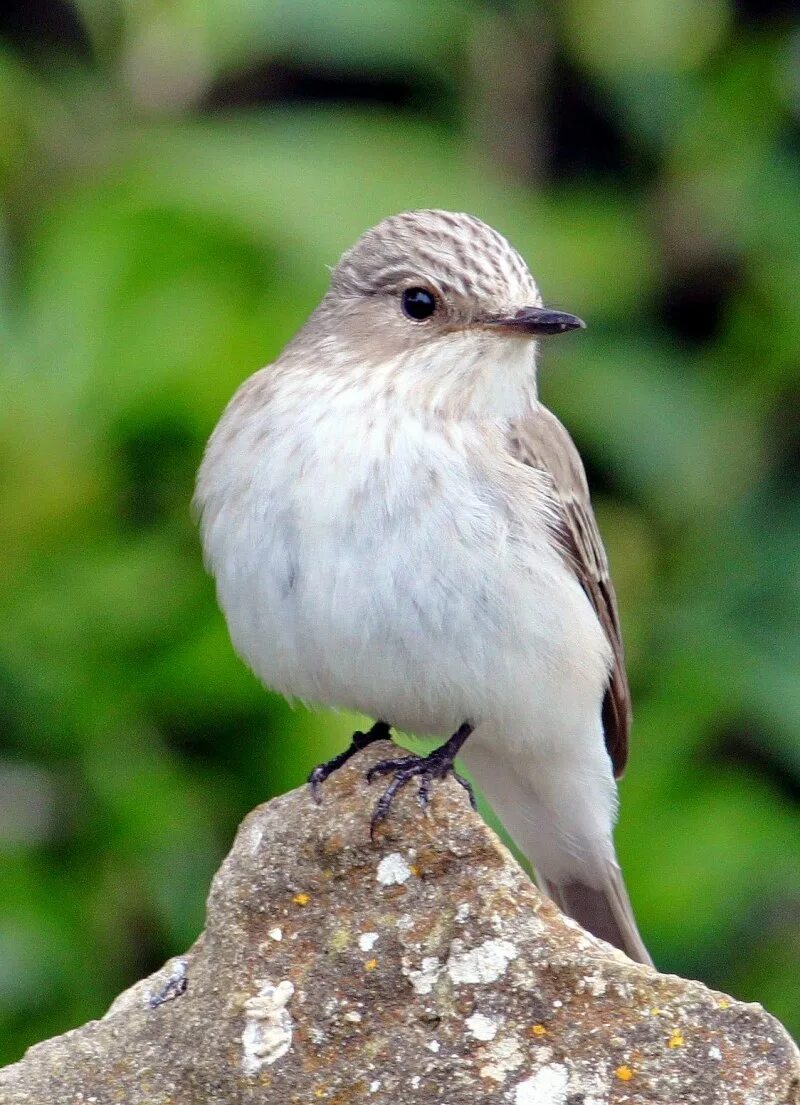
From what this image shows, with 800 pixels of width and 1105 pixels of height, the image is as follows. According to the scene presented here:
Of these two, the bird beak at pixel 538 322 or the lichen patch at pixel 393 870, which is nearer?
the lichen patch at pixel 393 870

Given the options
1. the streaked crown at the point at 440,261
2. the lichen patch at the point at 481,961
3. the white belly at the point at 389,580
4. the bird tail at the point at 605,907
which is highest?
the streaked crown at the point at 440,261

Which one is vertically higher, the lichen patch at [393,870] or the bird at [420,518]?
the bird at [420,518]

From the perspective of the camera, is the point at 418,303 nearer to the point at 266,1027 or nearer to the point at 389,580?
the point at 389,580

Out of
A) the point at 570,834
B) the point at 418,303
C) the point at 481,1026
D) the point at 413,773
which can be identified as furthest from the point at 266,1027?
the point at 570,834

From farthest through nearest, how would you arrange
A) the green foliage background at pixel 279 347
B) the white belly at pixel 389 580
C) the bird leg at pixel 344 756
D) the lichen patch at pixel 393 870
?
1. the green foliage background at pixel 279 347
2. the white belly at pixel 389 580
3. the bird leg at pixel 344 756
4. the lichen patch at pixel 393 870

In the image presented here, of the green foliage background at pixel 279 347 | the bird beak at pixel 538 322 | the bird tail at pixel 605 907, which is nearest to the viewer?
the bird beak at pixel 538 322

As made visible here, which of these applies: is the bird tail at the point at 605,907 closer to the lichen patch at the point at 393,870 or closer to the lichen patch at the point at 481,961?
the lichen patch at the point at 393,870

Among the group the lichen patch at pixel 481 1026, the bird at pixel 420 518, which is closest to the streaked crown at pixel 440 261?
the bird at pixel 420 518

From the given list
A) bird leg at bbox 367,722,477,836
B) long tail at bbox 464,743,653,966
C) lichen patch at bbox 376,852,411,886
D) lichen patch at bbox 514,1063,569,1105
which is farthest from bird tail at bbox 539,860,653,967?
lichen patch at bbox 514,1063,569,1105
